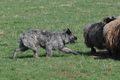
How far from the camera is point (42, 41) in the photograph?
13625mm

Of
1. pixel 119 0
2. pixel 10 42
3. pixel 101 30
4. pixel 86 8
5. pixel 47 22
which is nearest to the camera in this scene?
pixel 101 30

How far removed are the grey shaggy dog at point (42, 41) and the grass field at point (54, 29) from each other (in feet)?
1.29

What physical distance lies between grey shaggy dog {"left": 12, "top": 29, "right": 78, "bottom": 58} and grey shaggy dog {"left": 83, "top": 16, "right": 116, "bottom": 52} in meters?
1.05

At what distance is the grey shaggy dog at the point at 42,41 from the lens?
13305 mm

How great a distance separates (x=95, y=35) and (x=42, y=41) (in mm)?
2249

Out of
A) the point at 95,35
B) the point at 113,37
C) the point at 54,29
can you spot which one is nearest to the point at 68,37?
the point at 95,35

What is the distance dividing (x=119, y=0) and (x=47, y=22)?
1173 cm

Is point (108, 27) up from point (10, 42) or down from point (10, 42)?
up

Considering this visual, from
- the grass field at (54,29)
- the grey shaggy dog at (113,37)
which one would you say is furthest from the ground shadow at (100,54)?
the grey shaggy dog at (113,37)

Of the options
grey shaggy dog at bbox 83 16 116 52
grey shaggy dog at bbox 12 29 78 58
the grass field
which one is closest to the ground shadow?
the grass field

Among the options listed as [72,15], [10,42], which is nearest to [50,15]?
[72,15]

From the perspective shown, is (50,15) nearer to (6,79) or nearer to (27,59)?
(27,59)

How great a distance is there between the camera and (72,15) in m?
25.8

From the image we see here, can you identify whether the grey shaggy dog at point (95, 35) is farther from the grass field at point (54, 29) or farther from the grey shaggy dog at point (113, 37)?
the grey shaggy dog at point (113, 37)
